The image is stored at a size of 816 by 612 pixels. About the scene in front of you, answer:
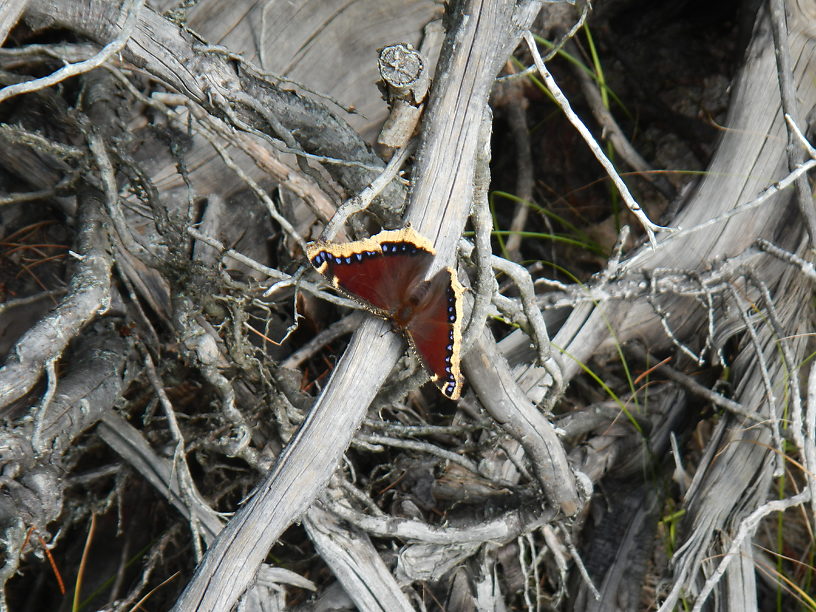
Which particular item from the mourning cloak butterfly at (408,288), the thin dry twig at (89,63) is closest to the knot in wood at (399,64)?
the mourning cloak butterfly at (408,288)

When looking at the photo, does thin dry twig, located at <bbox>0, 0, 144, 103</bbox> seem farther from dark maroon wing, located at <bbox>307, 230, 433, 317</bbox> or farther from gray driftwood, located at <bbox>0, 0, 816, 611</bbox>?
dark maroon wing, located at <bbox>307, 230, 433, 317</bbox>

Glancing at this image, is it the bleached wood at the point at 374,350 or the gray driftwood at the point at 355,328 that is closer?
the bleached wood at the point at 374,350

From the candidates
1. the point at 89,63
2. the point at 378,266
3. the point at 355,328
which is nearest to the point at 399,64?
the point at 378,266

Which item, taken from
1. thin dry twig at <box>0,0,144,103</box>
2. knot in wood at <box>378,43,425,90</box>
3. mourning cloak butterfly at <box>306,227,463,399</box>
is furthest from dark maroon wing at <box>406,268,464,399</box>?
thin dry twig at <box>0,0,144,103</box>

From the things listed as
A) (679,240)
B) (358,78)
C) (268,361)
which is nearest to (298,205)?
(358,78)

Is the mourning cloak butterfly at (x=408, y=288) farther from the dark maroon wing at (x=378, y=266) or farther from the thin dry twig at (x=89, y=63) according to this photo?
the thin dry twig at (x=89, y=63)

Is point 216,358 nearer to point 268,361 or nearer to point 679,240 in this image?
point 268,361
